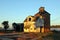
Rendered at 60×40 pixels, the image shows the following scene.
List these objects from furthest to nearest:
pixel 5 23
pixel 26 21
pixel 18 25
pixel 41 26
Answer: pixel 5 23 → pixel 18 25 → pixel 26 21 → pixel 41 26

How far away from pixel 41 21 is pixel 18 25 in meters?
18.7

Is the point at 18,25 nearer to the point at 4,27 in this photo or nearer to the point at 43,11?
the point at 4,27

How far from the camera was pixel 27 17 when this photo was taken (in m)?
75.6

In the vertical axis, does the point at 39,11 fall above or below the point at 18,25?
above

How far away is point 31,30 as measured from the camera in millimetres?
75250

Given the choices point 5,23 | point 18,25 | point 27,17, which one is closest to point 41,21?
point 27,17

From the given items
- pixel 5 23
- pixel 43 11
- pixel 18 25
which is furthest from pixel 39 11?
pixel 5 23

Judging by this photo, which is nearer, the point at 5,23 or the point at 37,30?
the point at 37,30

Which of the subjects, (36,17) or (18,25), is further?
(18,25)

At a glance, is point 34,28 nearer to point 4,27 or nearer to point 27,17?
point 27,17

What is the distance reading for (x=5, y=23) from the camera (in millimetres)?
95312

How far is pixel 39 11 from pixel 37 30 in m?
7.87

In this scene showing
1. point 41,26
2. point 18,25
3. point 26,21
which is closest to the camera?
point 41,26

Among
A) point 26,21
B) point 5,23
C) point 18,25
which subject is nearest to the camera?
point 26,21
